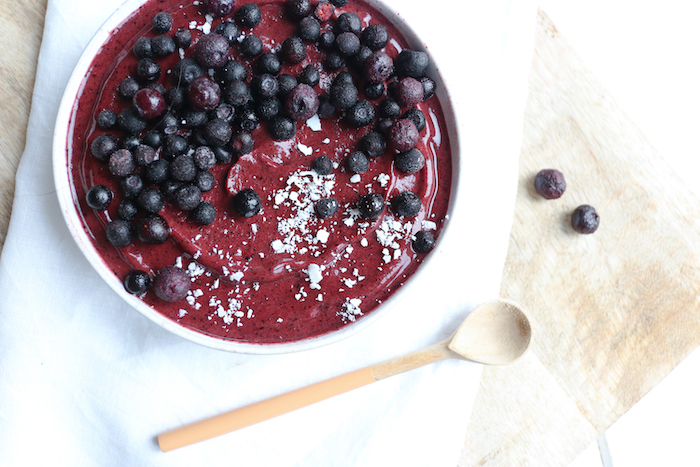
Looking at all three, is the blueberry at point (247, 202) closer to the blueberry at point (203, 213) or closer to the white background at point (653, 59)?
the blueberry at point (203, 213)

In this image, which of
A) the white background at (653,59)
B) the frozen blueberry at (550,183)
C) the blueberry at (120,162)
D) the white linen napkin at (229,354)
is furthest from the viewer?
the white background at (653,59)

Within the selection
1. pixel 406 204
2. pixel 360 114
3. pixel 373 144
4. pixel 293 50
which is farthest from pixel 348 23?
pixel 406 204

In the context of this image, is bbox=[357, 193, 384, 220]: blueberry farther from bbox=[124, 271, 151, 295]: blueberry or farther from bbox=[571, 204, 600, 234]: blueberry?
bbox=[571, 204, 600, 234]: blueberry

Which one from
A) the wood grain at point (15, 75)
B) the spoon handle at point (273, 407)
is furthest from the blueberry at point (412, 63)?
the wood grain at point (15, 75)

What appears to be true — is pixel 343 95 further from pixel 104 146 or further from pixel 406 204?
pixel 104 146

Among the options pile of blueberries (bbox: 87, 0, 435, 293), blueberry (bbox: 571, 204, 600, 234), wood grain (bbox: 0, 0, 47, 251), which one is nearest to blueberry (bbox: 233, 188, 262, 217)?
pile of blueberries (bbox: 87, 0, 435, 293)

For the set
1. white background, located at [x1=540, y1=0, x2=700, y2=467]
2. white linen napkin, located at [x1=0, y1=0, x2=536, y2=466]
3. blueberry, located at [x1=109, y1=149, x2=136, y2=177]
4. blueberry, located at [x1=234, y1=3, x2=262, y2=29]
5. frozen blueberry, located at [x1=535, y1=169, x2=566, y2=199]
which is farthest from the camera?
white background, located at [x1=540, y1=0, x2=700, y2=467]
